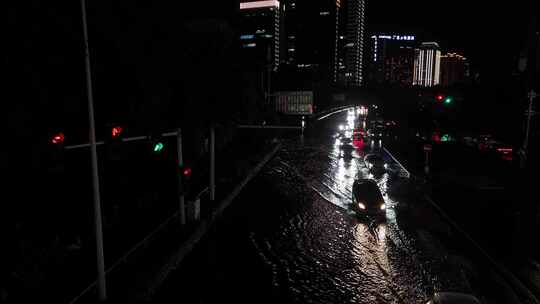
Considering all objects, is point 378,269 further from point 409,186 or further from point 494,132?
point 494,132

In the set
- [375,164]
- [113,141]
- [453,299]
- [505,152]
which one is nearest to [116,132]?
[113,141]

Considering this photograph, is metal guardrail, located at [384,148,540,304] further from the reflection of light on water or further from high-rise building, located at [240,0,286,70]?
high-rise building, located at [240,0,286,70]

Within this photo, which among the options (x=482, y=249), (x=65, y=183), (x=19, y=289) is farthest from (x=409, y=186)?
(x=19, y=289)

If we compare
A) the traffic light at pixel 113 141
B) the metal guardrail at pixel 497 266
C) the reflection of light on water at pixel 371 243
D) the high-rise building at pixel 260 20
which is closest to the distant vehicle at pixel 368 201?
the reflection of light on water at pixel 371 243

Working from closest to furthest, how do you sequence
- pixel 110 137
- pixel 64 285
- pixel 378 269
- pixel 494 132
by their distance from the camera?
pixel 110 137 < pixel 64 285 < pixel 378 269 < pixel 494 132

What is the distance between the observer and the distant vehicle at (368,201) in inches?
719

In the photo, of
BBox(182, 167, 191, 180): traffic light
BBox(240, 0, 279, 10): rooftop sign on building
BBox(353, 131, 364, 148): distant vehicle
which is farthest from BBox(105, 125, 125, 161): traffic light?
BBox(240, 0, 279, 10): rooftop sign on building

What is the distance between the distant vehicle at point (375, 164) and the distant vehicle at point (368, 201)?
9.47 metres

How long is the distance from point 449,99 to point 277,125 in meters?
42.8

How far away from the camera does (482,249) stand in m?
14.1

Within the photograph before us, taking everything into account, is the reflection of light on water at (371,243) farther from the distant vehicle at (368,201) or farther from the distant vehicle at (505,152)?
the distant vehicle at (505,152)

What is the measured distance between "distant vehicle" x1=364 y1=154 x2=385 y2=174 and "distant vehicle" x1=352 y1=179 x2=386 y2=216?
31.1 feet

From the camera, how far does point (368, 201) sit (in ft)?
60.7

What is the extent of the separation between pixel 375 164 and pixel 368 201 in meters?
13.3
